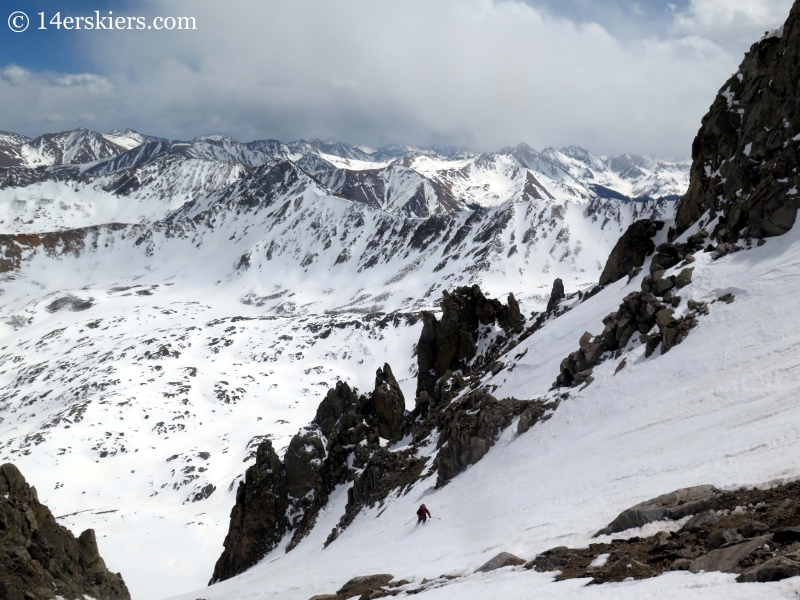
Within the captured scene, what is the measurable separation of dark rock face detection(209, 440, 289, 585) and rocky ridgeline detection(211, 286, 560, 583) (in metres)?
0.08

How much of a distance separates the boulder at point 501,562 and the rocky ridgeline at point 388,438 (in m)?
12.3

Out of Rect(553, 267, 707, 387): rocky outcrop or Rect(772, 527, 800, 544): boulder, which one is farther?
Rect(553, 267, 707, 387): rocky outcrop

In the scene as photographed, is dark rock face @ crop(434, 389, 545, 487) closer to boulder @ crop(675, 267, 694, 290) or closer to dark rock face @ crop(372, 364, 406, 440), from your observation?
boulder @ crop(675, 267, 694, 290)

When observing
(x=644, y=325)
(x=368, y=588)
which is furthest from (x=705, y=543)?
(x=644, y=325)

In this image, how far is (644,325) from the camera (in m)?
25.4

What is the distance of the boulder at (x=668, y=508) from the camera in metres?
11.5

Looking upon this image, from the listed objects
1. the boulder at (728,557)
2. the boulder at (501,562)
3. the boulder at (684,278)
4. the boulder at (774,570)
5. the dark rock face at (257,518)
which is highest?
the boulder at (684,278)

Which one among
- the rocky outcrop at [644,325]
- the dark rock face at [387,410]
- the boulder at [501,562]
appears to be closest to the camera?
the boulder at [501,562]

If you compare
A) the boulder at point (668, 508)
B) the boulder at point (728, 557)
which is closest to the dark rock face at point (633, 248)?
the boulder at point (668, 508)

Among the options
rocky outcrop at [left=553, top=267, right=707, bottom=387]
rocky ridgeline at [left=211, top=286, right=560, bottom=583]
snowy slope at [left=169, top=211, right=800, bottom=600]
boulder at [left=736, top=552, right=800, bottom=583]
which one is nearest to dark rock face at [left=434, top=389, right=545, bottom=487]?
rocky ridgeline at [left=211, top=286, right=560, bottom=583]

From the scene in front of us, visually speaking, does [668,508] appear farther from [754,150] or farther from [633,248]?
[633,248]

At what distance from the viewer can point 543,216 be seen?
195 meters

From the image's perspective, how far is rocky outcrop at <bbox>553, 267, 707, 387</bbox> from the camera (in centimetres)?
2325

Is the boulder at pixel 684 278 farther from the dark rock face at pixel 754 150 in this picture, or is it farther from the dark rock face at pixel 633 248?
the dark rock face at pixel 633 248
